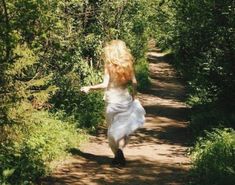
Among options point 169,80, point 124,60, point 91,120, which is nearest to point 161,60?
point 169,80

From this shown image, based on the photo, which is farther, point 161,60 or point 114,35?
point 161,60

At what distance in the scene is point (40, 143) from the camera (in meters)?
8.88

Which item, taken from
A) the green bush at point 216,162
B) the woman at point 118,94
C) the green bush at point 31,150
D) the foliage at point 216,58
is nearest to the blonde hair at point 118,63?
the woman at point 118,94

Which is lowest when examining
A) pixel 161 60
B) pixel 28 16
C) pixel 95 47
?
pixel 161 60

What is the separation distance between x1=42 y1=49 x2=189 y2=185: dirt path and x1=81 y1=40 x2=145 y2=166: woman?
0.49 m

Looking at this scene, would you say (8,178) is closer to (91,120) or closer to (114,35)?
(91,120)

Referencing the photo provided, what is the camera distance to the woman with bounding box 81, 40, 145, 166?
8.94m

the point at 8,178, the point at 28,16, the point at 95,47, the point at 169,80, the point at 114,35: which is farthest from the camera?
the point at 169,80

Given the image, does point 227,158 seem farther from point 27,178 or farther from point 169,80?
point 169,80

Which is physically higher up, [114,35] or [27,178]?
[114,35]

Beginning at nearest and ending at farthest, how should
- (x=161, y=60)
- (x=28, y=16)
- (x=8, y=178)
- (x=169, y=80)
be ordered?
(x=8, y=178) → (x=28, y=16) → (x=169, y=80) → (x=161, y=60)

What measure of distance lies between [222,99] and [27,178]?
239 inches

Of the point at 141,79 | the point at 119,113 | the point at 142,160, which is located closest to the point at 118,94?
the point at 119,113

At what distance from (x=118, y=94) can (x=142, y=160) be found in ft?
4.90
